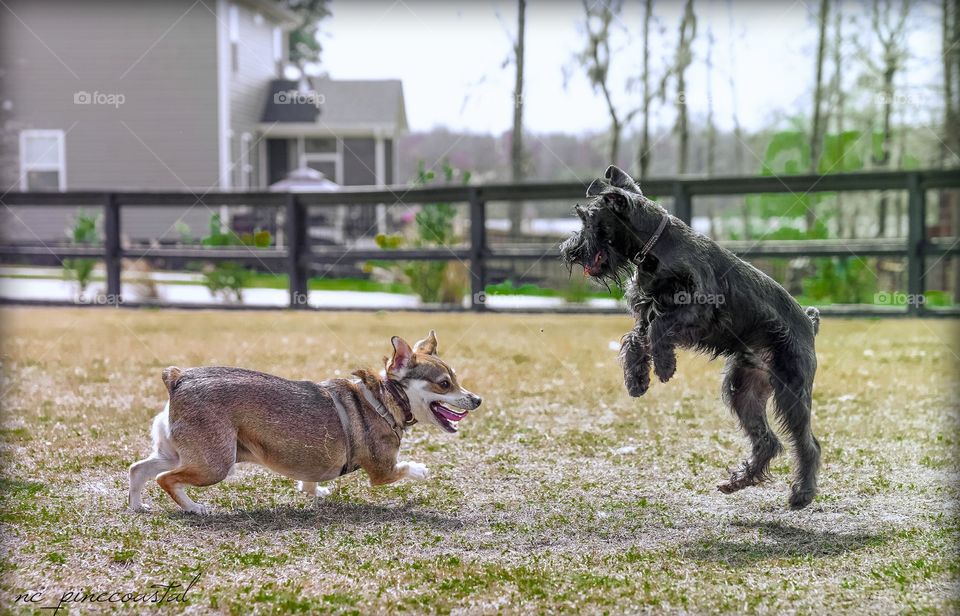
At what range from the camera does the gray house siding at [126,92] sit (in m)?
23.4

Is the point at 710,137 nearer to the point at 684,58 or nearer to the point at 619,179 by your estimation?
the point at 684,58

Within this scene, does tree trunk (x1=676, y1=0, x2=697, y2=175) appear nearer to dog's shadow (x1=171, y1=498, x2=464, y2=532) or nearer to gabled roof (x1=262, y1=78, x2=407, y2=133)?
gabled roof (x1=262, y1=78, x2=407, y2=133)

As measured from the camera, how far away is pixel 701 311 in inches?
164

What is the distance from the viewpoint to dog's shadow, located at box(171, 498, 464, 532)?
13.4 ft

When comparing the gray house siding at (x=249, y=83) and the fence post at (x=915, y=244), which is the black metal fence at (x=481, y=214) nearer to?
the fence post at (x=915, y=244)

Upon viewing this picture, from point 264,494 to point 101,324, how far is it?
8.33 metres

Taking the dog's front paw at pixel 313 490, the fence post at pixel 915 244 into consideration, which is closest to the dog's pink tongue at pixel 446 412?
the dog's front paw at pixel 313 490

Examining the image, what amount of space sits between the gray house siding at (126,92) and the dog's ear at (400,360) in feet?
63.9

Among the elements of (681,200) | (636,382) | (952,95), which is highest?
(952,95)

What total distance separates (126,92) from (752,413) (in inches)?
899

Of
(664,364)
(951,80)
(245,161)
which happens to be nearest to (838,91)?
(951,80)

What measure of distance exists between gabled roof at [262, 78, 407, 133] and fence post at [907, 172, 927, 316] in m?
15.4

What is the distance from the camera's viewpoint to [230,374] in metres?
4.32

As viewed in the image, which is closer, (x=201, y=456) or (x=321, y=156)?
(x=201, y=456)
